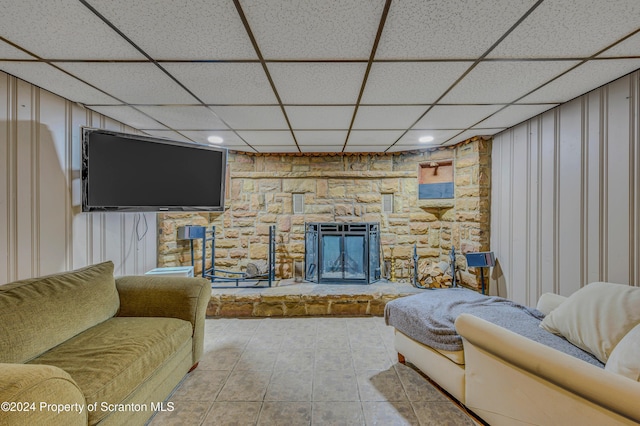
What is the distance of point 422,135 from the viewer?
2891 mm

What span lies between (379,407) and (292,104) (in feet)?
7.28

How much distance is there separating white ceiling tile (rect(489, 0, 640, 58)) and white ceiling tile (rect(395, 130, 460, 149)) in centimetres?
135

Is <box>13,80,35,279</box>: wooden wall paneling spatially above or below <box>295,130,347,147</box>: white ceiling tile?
below

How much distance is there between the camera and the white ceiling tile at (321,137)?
2.77 metres

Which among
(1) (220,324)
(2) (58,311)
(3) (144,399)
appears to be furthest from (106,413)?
(1) (220,324)

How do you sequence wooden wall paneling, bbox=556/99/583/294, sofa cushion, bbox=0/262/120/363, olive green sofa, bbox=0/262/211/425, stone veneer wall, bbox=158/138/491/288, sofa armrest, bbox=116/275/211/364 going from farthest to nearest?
1. stone veneer wall, bbox=158/138/491/288
2. wooden wall paneling, bbox=556/99/583/294
3. sofa armrest, bbox=116/275/211/364
4. sofa cushion, bbox=0/262/120/363
5. olive green sofa, bbox=0/262/211/425

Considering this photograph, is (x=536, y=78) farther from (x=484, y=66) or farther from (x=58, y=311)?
(x=58, y=311)

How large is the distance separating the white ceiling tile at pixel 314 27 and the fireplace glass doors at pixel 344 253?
238 cm

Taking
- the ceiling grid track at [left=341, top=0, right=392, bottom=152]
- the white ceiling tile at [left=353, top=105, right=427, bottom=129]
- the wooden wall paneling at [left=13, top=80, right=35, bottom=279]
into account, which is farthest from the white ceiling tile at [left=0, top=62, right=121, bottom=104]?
the white ceiling tile at [left=353, top=105, right=427, bottom=129]

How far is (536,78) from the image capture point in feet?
5.46

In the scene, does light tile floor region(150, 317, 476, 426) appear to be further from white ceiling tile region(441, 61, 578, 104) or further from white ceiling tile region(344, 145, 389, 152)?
white ceiling tile region(344, 145, 389, 152)

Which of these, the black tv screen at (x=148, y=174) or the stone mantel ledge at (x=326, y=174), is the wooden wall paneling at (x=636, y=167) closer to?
the stone mantel ledge at (x=326, y=174)

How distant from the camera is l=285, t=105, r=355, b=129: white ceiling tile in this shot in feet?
6.97

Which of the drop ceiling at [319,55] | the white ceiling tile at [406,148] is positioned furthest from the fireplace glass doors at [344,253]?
the drop ceiling at [319,55]
